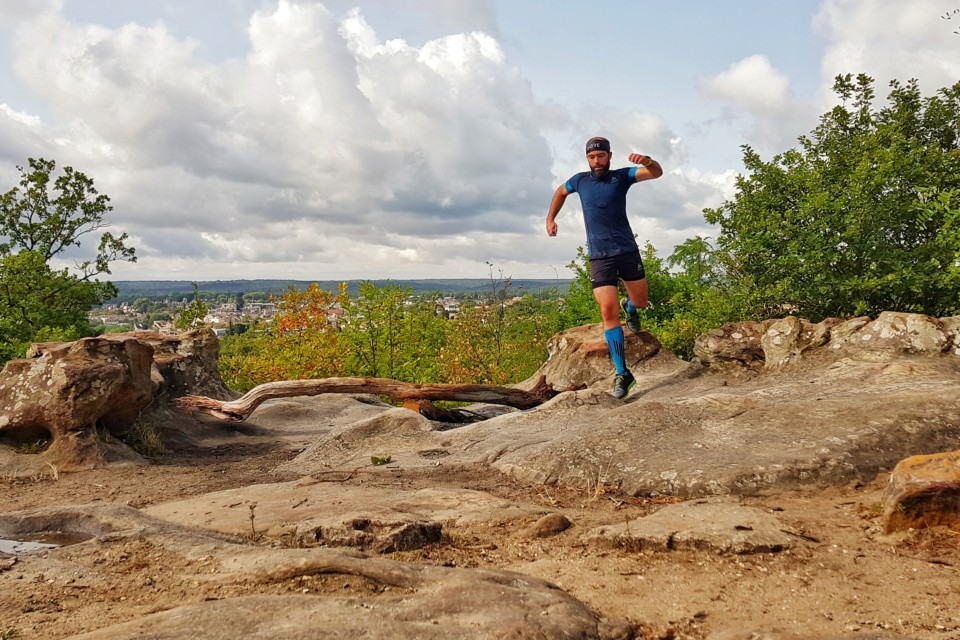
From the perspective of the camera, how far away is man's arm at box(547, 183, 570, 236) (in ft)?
32.3

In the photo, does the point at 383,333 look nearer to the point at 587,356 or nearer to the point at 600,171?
the point at 587,356

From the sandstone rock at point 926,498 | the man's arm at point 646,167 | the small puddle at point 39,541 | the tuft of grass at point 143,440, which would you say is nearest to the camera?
the sandstone rock at point 926,498

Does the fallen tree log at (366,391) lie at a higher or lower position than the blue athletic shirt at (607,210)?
lower

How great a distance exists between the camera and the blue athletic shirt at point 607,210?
9.21 metres

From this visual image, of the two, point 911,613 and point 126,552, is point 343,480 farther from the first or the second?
point 911,613

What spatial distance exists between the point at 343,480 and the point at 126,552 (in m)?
2.85

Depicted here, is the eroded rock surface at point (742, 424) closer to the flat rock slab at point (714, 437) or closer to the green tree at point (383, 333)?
the flat rock slab at point (714, 437)

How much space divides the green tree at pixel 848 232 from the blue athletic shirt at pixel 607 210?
18.9ft

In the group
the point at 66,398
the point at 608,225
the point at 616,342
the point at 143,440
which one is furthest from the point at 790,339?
the point at 66,398

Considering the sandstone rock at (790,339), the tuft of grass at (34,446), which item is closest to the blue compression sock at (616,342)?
the sandstone rock at (790,339)

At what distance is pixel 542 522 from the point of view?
200 inches

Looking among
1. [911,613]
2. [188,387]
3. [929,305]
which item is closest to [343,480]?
[911,613]

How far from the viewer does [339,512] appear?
5.42 meters

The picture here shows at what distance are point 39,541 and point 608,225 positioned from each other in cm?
717
